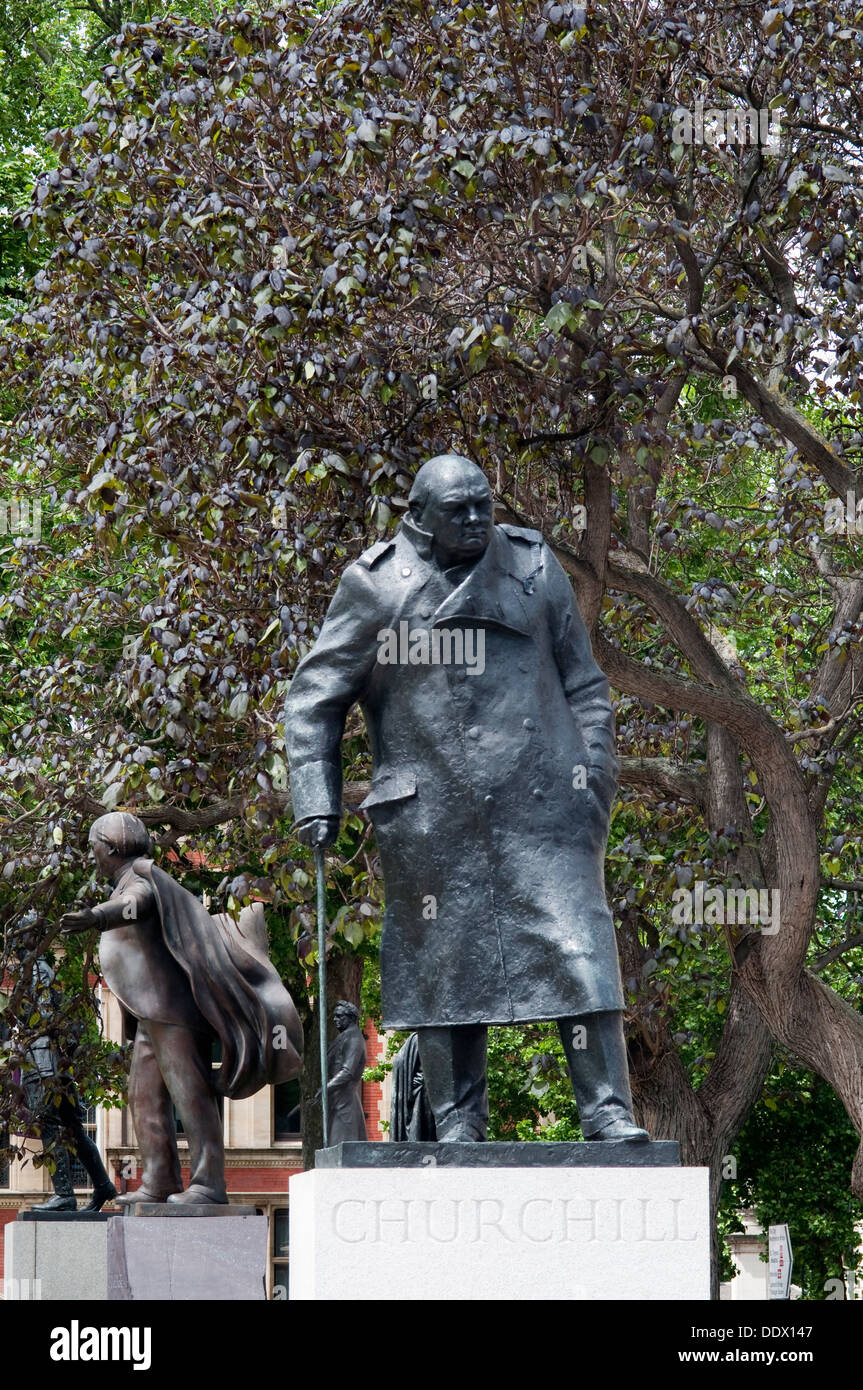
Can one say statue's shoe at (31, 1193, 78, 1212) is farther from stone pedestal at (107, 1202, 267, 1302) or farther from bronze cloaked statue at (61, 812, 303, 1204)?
stone pedestal at (107, 1202, 267, 1302)

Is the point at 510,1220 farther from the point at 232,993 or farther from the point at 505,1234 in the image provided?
the point at 232,993

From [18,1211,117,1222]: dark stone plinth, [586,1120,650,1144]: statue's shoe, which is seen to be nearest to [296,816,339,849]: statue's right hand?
[586,1120,650,1144]: statue's shoe

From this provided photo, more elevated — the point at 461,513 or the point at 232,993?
the point at 461,513

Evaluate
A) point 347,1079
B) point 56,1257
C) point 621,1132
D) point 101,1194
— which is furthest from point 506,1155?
point 347,1079

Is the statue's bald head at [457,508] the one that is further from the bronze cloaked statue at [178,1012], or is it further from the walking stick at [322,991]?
the bronze cloaked statue at [178,1012]

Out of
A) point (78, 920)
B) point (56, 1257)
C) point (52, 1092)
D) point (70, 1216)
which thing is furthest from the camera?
point (52, 1092)

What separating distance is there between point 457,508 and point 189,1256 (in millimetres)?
4590

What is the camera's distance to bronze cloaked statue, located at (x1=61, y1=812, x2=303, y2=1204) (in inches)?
428

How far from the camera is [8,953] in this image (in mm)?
16922

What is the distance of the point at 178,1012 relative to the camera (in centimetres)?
1091

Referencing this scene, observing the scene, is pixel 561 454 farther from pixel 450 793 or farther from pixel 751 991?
pixel 450 793

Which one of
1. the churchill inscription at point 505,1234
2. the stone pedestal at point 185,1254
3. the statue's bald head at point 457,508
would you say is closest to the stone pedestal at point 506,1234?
the churchill inscription at point 505,1234

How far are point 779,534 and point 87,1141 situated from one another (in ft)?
22.5

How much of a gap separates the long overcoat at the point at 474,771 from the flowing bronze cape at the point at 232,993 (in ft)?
11.3
